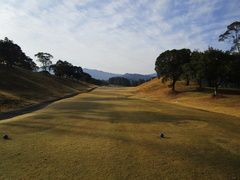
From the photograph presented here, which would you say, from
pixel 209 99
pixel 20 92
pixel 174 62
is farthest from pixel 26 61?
pixel 209 99

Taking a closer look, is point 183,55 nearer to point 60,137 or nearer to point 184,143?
point 184,143

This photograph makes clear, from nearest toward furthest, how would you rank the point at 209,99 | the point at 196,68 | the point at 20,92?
the point at 209,99 → the point at 196,68 → the point at 20,92

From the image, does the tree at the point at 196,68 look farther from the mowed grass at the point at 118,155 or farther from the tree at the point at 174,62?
the mowed grass at the point at 118,155

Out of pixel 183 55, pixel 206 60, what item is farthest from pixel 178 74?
pixel 206 60

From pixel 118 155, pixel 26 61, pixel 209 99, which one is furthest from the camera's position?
pixel 26 61

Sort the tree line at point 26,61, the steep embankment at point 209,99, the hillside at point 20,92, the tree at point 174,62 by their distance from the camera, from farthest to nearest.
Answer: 1. the tree line at point 26,61
2. the tree at point 174,62
3. the hillside at point 20,92
4. the steep embankment at point 209,99

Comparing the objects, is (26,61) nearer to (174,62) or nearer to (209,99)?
(174,62)

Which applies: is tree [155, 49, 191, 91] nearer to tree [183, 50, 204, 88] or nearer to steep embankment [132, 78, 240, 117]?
tree [183, 50, 204, 88]

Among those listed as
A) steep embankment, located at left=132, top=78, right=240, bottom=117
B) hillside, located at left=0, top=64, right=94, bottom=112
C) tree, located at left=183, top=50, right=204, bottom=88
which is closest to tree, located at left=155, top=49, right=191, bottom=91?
tree, located at left=183, top=50, right=204, bottom=88

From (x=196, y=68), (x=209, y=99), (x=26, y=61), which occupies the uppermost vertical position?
(x=26, y=61)

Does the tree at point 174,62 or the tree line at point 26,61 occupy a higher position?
the tree line at point 26,61

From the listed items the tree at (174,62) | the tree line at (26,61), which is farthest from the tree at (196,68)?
the tree line at (26,61)

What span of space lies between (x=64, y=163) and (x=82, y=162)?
71 cm

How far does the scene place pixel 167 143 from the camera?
6930 millimetres
